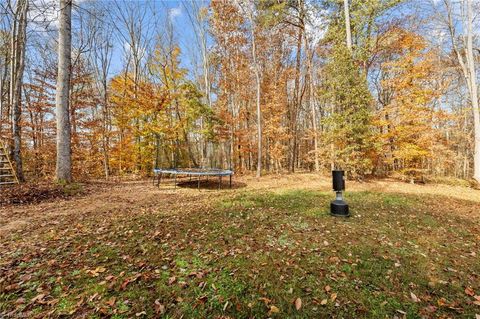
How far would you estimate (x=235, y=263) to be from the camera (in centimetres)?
259

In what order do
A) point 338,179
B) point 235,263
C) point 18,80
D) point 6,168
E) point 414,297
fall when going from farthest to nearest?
1. point 18,80
2. point 6,168
3. point 338,179
4. point 235,263
5. point 414,297

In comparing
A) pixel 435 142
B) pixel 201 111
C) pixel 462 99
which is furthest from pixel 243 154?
pixel 462 99

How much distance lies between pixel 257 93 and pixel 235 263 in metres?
9.33

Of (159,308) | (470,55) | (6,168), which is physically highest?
(470,55)

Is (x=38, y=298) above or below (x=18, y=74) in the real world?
below

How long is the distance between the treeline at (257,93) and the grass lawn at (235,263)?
5056 mm

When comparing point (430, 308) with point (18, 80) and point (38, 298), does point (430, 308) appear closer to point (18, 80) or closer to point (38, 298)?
point (38, 298)

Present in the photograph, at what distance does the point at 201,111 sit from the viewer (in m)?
11.4

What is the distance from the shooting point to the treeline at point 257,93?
8438mm

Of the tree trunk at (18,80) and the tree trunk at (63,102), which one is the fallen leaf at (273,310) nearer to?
the tree trunk at (63,102)

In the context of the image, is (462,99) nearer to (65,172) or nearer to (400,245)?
(400,245)

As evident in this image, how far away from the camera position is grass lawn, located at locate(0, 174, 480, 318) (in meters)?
1.94

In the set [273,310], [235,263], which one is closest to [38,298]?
[235,263]

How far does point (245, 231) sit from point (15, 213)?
15.2ft
